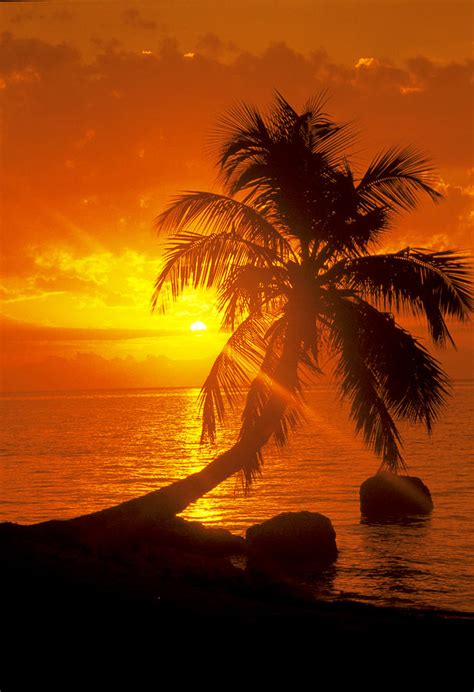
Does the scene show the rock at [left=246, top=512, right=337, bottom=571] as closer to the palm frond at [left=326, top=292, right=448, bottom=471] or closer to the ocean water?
the ocean water

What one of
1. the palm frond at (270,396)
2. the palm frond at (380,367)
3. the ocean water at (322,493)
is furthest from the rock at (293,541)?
the palm frond at (380,367)

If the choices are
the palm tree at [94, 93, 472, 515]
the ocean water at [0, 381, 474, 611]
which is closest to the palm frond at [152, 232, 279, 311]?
the palm tree at [94, 93, 472, 515]

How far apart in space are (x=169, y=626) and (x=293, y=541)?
434 inches

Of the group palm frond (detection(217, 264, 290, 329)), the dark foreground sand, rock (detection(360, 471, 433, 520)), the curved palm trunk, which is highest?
palm frond (detection(217, 264, 290, 329))

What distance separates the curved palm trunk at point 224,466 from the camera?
17938 millimetres

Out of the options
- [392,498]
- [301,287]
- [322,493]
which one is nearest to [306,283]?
[301,287]

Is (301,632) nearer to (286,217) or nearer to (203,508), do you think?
(286,217)

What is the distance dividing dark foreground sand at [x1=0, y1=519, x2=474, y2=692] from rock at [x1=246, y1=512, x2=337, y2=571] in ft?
19.1

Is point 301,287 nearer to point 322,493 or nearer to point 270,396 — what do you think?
point 270,396

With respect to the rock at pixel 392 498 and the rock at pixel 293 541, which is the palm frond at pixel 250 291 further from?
the rock at pixel 392 498

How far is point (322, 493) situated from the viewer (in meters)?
37.8

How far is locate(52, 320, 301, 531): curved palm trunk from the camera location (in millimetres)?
17938

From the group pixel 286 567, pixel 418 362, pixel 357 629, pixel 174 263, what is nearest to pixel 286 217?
pixel 174 263

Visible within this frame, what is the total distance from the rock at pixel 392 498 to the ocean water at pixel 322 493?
85cm
